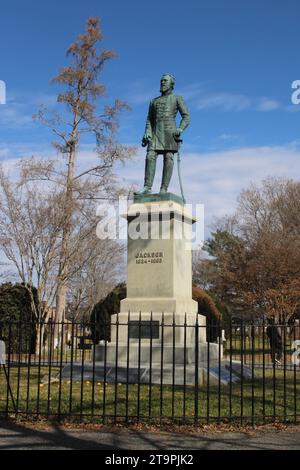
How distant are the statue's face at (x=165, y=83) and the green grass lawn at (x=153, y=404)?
297 inches

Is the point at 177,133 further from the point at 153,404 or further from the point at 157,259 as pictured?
the point at 153,404

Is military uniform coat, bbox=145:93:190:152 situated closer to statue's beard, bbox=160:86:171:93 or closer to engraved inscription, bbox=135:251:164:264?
statue's beard, bbox=160:86:171:93

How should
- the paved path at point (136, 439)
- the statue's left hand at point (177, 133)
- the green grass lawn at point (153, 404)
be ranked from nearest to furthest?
the paved path at point (136, 439) < the green grass lawn at point (153, 404) < the statue's left hand at point (177, 133)

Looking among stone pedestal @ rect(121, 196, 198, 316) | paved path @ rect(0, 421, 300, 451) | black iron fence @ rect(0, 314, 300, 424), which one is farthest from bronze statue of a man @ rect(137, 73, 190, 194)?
paved path @ rect(0, 421, 300, 451)

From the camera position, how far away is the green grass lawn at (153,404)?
723 centimetres

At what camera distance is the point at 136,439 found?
20.8ft

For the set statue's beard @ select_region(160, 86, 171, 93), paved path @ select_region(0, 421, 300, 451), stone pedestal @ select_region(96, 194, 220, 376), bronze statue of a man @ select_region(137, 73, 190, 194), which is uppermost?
statue's beard @ select_region(160, 86, 171, 93)

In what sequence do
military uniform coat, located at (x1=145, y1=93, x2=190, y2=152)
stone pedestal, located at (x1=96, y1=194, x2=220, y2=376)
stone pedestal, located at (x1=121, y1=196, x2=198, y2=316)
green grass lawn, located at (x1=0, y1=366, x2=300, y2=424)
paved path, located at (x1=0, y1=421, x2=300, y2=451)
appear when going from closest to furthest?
paved path, located at (x1=0, y1=421, x2=300, y2=451)
green grass lawn, located at (x1=0, y1=366, x2=300, y2=424)
stone pedestal, located at (x1=96, y1=194, x2=220, y2=376)
stone pedestal, located at (x1=121, y1=196, x2=198, y2=316)
military uniform coat, located at (x1=145, y1=93, x2=190, y2=152)

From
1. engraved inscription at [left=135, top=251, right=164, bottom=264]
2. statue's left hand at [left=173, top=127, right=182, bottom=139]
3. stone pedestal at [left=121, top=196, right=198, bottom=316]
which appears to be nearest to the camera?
stone pedestal at [left=121, top=196, right=198, bottom=316]

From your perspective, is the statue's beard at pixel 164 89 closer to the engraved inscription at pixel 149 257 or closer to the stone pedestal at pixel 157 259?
the stone pedestal at pixel 157 259

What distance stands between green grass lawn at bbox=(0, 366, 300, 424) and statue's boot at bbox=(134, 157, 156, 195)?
197 inches

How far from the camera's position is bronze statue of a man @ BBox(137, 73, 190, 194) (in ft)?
43.4

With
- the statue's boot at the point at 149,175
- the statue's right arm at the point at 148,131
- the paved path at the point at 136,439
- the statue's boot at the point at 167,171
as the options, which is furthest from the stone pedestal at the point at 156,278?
the paved path at the point at 136,439
